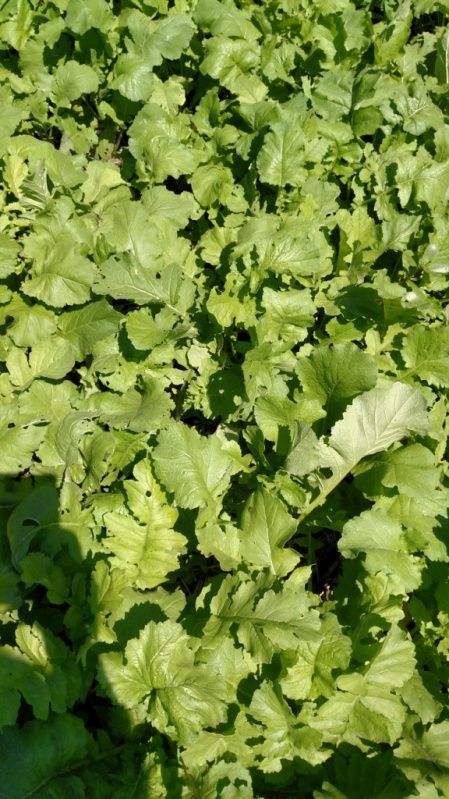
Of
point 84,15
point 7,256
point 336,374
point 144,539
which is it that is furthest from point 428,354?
point 84,15

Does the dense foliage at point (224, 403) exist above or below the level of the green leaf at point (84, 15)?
below

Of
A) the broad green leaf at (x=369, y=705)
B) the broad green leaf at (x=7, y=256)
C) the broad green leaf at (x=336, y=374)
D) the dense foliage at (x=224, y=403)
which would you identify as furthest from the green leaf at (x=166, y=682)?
the broad green leaf at (x=7, y=256)

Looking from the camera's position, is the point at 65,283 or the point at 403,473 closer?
the point at 403,473

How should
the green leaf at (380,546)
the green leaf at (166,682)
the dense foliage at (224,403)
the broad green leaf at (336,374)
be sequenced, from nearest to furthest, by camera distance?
the green leaf at (166,682) < the dense foliage at (224,403) < the green leaf at (380,546) < the broad green leaf at (336,374)

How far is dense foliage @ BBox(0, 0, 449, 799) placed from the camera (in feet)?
6.97

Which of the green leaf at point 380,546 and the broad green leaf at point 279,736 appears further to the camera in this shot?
the green leaf at point 380,546

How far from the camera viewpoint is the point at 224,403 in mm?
2936

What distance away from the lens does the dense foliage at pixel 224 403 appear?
83.6 inches

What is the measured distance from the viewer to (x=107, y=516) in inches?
94.0

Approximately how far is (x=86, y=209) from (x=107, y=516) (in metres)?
1.70

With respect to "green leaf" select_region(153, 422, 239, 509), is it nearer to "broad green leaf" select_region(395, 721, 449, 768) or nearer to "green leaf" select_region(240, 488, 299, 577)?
"green leaf" select_region(240, 488, 299, 577)

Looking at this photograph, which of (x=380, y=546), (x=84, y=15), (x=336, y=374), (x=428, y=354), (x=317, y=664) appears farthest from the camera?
(x=84, y=15)

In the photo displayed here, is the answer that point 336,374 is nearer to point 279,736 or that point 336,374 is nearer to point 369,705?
point 369,705

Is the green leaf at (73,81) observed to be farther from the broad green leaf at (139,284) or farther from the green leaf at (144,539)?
the green leaf at (144,539)
